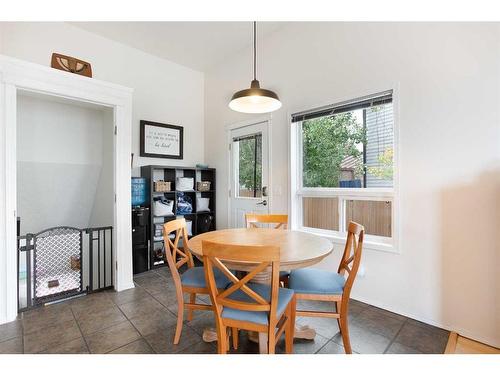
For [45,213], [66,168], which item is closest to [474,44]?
[66,168]

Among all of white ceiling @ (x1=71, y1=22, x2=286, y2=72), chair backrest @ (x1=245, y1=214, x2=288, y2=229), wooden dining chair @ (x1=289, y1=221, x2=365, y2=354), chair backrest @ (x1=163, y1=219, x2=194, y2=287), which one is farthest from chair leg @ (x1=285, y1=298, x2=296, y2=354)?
white ceiling @ (x1=71, y1=22, x2=286, y2=72)

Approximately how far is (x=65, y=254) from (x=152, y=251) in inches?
39.4

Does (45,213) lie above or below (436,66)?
below

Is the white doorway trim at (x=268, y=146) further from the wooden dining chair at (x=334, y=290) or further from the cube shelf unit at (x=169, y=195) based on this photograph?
the wooden dining chair at (x=334, y=290)

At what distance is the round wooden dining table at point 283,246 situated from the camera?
1425 mm

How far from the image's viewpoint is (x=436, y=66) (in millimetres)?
2014

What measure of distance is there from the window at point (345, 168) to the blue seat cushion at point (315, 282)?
83 cm

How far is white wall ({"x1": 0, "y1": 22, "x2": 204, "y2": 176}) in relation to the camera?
9.42 feet

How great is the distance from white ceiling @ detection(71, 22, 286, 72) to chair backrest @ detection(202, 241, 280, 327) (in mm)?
2929

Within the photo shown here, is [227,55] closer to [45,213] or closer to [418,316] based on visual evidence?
[45,213]

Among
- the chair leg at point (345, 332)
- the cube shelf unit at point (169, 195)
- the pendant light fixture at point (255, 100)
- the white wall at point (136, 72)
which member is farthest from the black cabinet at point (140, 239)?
Result: the chair leg at point (345, 332)

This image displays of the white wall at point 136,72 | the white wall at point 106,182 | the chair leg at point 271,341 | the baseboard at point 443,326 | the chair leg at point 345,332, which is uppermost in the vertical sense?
the white wall at point 136,72

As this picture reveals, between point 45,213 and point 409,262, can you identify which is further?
point 45,213

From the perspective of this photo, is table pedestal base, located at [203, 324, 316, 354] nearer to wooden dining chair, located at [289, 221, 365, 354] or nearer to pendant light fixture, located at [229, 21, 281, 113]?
wooden dining chair, located at [289, 221, 365, 354]
